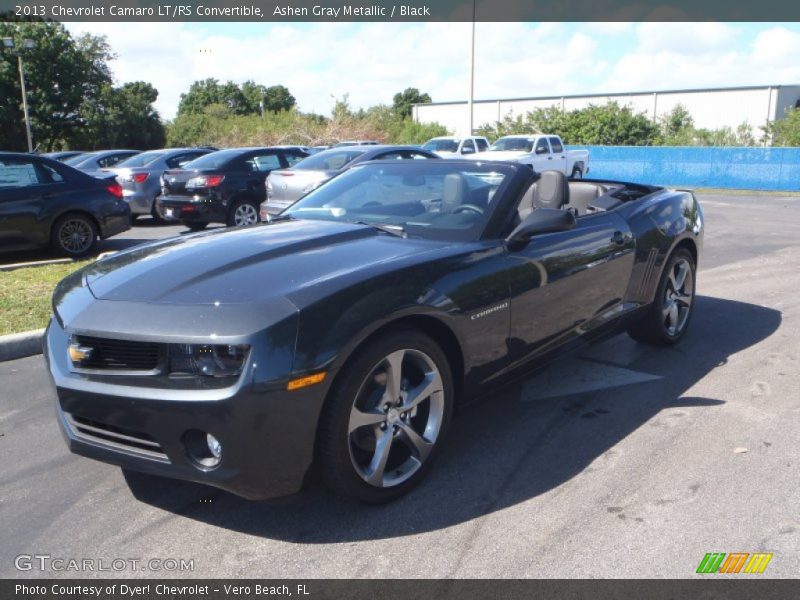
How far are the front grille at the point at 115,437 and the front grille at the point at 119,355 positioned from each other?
240 millimetres

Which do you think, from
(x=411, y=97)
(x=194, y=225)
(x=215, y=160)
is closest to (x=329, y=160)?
(x=215, y=160)

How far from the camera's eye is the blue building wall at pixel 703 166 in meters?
24.6

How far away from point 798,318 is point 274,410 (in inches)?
226

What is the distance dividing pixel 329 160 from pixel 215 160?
95.6 inches

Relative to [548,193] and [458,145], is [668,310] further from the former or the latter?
[458,145]

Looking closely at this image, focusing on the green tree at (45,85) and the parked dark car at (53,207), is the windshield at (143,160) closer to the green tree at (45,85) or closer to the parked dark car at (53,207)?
the parked dark car at (53,207)

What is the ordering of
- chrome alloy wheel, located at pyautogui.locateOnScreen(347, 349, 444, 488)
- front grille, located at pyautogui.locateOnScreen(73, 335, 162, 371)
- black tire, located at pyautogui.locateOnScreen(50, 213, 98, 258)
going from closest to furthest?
front grille, located at pyautogui.locateOnScreen(73, 335, 162, 371) → chrome alloy wheel, located at pyautogui.locateOnScreen(347, 349, 444, 488) → black tire, located at pyautogui.locateOnScreen(50, 213, 98, 258)

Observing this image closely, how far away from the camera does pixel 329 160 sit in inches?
480

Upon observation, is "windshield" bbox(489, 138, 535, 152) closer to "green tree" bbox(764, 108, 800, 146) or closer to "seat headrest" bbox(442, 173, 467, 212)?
"green tree" bbox(764, 108, 800, 146)

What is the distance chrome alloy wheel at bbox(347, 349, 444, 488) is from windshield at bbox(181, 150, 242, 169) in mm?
10441

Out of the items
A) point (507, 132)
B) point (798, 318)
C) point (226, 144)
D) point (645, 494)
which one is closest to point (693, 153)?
point (507, 132)

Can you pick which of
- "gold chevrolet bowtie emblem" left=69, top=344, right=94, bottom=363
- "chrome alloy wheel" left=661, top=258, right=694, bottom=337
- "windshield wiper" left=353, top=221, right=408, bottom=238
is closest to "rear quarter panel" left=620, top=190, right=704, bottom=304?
"chrome alloy wheel" left=661, top=258, right=694, bottom=337

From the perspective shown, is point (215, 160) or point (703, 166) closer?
point (215, 160)

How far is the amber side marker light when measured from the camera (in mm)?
2762
